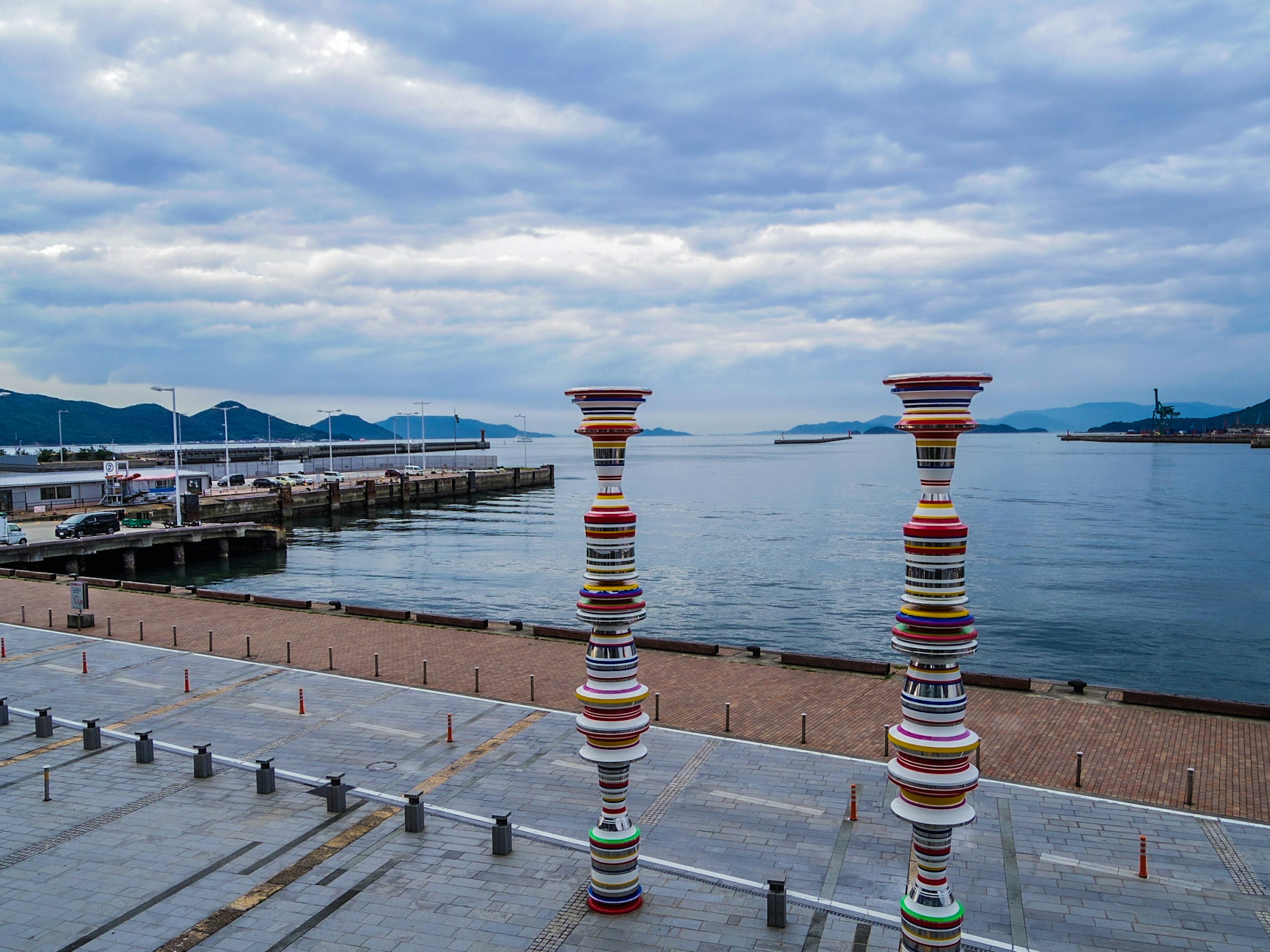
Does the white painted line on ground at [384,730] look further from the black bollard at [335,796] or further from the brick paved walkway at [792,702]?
the black bollard at [335,796]

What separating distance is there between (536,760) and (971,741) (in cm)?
1204

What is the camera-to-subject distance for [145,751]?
19.8 m

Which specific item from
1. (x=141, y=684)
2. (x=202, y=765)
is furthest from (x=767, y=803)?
(x=141, y=684)

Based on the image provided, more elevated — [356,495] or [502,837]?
[356,495]

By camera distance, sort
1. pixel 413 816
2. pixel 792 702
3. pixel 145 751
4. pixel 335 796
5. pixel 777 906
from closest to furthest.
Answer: pixel 777 906 < pixel 413 816 < pixel 335 796 < pixel 145 751 < pixel 792 702

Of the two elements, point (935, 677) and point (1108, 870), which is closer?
point (935, 677)

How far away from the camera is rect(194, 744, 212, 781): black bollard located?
62.3ft

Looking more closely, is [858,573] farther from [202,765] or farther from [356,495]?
[356,495]

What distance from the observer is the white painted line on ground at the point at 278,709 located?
77.7 ft

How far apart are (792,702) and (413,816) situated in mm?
11600

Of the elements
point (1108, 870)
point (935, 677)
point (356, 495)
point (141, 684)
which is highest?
point (935, 677)


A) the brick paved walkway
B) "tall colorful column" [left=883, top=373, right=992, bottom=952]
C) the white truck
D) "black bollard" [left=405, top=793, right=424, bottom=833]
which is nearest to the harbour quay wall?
the white truck

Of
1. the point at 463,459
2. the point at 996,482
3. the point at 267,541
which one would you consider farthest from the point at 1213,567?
the point at 463,459

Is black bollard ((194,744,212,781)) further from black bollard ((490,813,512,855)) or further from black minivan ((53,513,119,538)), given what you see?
black minivan ((53,513,119,538))
